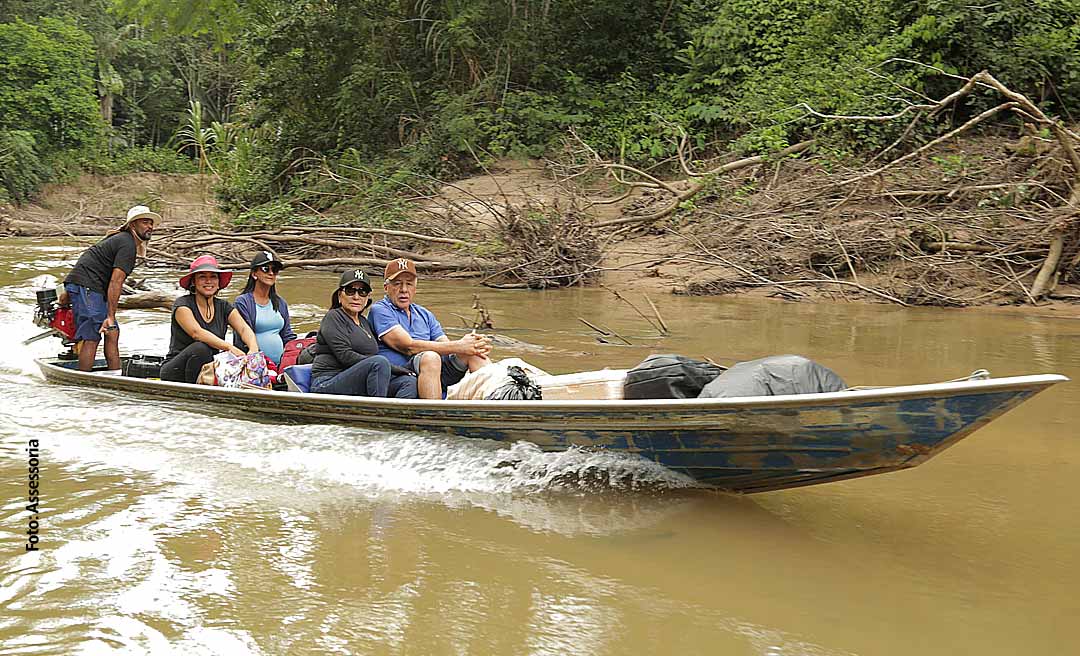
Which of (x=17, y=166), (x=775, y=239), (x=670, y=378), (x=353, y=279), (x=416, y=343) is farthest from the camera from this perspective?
(x=17, y=166)

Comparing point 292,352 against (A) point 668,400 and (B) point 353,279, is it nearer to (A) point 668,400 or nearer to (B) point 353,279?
(B) point 353,279

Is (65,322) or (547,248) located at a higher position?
(547,248)

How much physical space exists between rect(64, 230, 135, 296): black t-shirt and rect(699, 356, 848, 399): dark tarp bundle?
15.2ft

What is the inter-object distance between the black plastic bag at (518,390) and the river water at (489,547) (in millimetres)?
285

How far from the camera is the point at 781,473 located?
15.6 feet

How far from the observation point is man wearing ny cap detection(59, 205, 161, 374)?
7.35 meters

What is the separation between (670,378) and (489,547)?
116cm

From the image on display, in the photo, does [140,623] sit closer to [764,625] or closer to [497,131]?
[764,625]

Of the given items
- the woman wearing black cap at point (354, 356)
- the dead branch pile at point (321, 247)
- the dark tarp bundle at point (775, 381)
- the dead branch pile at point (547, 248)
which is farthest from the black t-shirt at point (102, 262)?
the dead branch pile at point (321, 247)

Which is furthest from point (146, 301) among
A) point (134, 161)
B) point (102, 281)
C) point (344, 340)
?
point (134, 161)

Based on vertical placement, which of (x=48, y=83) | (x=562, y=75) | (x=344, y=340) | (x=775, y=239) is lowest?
(x=344, y=340)

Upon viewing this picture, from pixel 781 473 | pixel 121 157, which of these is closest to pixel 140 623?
pixel 781 473

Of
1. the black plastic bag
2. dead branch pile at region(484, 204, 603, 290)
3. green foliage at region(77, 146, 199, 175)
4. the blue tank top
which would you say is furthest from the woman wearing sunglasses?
green foliage at region(77, 146, 199, 175)

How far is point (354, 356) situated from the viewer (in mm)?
5992
